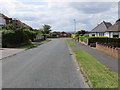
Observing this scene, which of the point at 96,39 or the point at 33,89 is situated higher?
the point at 96,39

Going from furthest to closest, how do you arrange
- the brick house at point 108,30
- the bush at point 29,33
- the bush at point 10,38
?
the bush at point 29,33 → the brick house at point 108,30 → the bush at point 10,38

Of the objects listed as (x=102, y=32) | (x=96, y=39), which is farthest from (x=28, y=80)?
(x=102, y=32)

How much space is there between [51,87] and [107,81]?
7.40 ft

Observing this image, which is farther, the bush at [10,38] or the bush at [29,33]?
the bush at [29,33]

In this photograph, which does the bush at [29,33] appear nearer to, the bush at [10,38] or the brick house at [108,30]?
the bush at [10,38]

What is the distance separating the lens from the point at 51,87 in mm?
6141

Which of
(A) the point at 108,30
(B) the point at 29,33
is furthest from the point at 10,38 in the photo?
(A) the point at 108,30

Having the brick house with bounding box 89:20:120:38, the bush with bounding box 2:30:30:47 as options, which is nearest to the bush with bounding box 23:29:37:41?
the bush with bounding box 2:30:30:47

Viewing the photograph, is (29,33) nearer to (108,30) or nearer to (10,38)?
(10,38)

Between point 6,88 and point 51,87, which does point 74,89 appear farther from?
point 6,88

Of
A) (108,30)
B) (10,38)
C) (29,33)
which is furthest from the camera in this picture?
(29,33)

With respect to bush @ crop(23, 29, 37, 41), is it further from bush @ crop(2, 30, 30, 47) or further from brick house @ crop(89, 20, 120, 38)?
brick house @ crop(89, 20, 120, 38)

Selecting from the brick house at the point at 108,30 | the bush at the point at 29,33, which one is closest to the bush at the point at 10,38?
the bush at the point at 29,33

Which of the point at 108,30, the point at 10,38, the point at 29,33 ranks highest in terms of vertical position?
the point at 108,30
